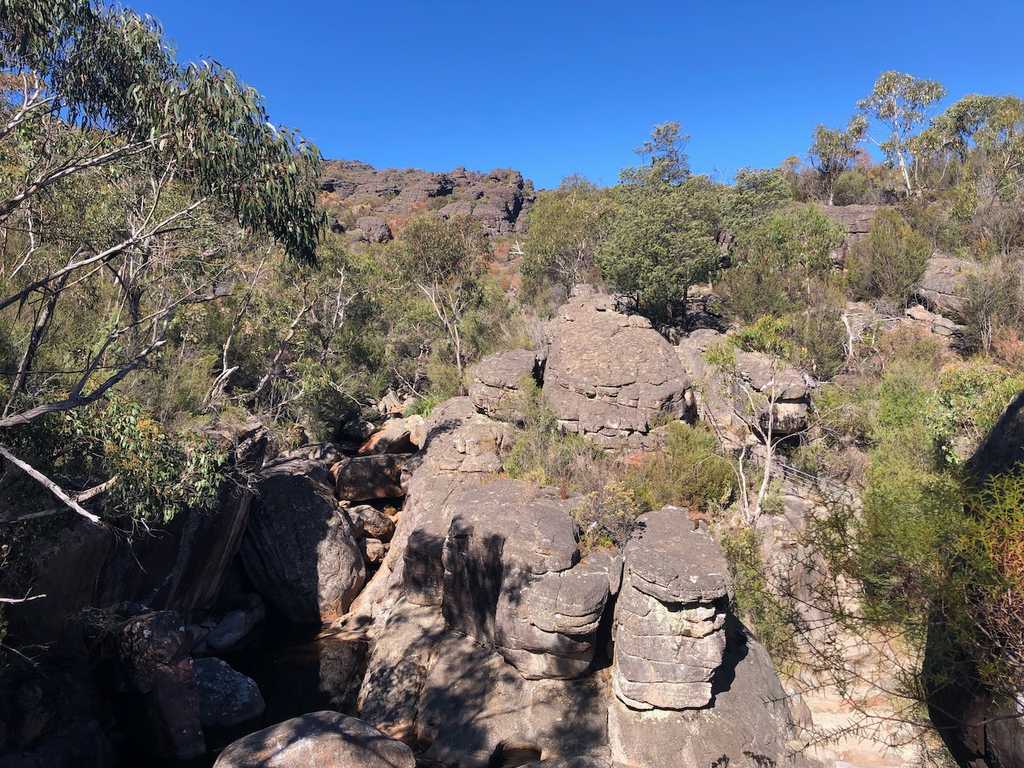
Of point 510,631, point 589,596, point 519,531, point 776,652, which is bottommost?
point 776,652

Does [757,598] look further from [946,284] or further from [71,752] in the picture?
[946,284]

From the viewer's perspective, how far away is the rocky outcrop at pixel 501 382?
13.9 meters

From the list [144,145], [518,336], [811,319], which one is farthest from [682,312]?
[144,145]

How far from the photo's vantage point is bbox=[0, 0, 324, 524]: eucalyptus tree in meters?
6.25

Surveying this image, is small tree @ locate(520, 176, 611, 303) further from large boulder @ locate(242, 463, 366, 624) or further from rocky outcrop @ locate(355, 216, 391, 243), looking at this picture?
rocky outcrop @ locate(355, 216, 391, 243)

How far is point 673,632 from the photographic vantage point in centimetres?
687

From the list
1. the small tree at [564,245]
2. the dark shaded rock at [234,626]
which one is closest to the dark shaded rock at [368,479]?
the dark shaded rock at [234,626]

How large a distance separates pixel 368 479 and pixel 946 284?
1867 cm

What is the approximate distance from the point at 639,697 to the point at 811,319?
42.1 feet

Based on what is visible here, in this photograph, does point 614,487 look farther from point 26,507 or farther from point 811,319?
point 811,319

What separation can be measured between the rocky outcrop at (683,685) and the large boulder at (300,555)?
6.81 m

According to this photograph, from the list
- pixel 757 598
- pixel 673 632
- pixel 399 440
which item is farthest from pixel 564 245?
pixel 673 632

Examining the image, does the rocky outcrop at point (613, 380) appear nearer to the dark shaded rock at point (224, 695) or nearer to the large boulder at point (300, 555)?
the large boulder at point (300, 555)

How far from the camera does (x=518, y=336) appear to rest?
19500mm
